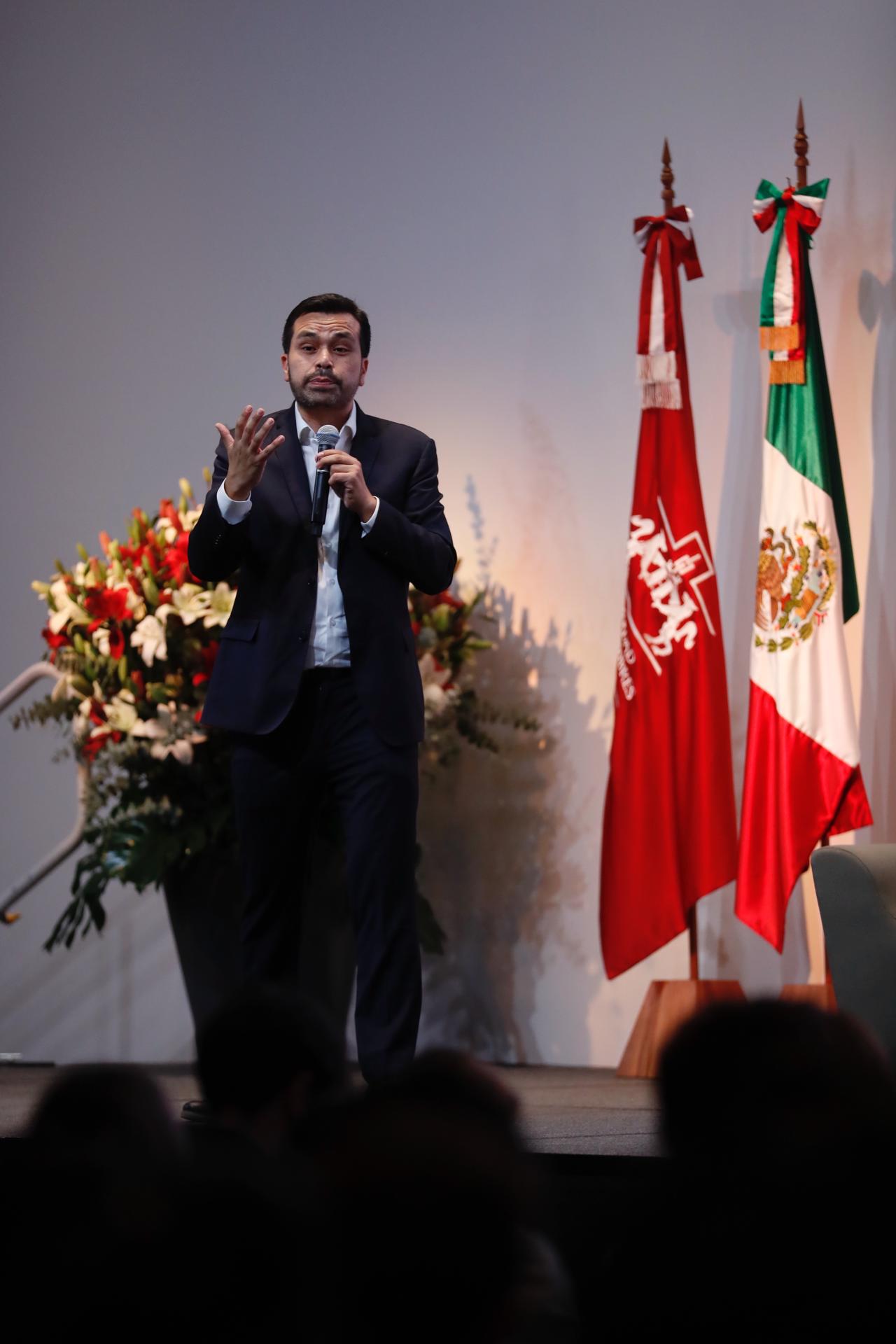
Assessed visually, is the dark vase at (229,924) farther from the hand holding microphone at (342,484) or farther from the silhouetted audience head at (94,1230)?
the silhouetted audience head at (94,1230)

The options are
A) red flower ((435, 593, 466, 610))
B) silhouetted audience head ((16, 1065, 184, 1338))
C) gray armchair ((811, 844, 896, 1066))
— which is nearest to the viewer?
silhouetted audience head ((16, 1065, 184, 1338))

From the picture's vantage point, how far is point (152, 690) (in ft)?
11.3

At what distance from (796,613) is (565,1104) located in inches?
48.3

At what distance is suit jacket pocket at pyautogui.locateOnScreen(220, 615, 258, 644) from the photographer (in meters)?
2.67

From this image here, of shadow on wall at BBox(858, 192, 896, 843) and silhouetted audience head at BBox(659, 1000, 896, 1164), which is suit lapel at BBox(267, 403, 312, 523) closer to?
shadow on wall at BBox(858, 192, 896, 843)

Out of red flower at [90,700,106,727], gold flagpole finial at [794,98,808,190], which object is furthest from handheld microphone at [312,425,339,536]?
gold flagpole finial at [794,98,808,190]

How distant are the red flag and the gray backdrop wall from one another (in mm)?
374

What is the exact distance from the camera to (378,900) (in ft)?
8.37

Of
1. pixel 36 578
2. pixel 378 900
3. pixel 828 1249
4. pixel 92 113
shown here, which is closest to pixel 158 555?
pixel 36 578

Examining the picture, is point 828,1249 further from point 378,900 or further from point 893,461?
point 893,461

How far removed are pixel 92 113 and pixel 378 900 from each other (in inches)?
120

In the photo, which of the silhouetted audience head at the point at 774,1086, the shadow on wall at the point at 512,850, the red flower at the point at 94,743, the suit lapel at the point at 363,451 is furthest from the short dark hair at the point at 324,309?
the silhouetted audience head at the point at 774,1086

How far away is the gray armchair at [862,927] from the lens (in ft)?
7.82

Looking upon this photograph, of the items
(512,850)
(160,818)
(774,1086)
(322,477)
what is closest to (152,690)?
(160,818)
